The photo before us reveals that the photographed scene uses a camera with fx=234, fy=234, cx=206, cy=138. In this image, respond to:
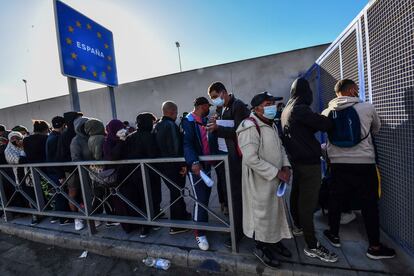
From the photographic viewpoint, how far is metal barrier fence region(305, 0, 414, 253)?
2.05 meters

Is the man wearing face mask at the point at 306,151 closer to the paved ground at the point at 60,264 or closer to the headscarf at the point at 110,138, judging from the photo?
the paved ground at the point at 60,264

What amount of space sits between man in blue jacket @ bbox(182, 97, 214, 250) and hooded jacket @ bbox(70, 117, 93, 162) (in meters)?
1.67

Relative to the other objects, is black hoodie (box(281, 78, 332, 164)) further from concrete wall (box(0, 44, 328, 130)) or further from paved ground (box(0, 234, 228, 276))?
concrete wall (box(0, 44, 328, 130))

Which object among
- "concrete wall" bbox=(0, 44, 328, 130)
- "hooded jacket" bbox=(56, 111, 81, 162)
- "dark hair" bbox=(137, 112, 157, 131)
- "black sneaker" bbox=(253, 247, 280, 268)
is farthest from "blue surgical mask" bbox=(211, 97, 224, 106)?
"concrete wall" bbox=(0, 44, 328, 130)

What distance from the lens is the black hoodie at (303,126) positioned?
7.25ft

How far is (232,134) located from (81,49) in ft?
13.8

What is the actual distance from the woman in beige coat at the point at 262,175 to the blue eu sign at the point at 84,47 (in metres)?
3.99

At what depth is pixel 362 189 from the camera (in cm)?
227

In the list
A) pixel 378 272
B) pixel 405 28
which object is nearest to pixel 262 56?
pixel 405 28

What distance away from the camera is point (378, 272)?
2.05m

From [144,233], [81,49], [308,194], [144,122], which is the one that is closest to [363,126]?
[308,194]

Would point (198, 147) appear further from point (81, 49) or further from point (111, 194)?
point (81, 49)

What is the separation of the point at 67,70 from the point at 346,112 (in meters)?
4.72

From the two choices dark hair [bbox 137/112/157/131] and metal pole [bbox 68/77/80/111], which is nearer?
dark hair [bbox 137/112/157/131]
